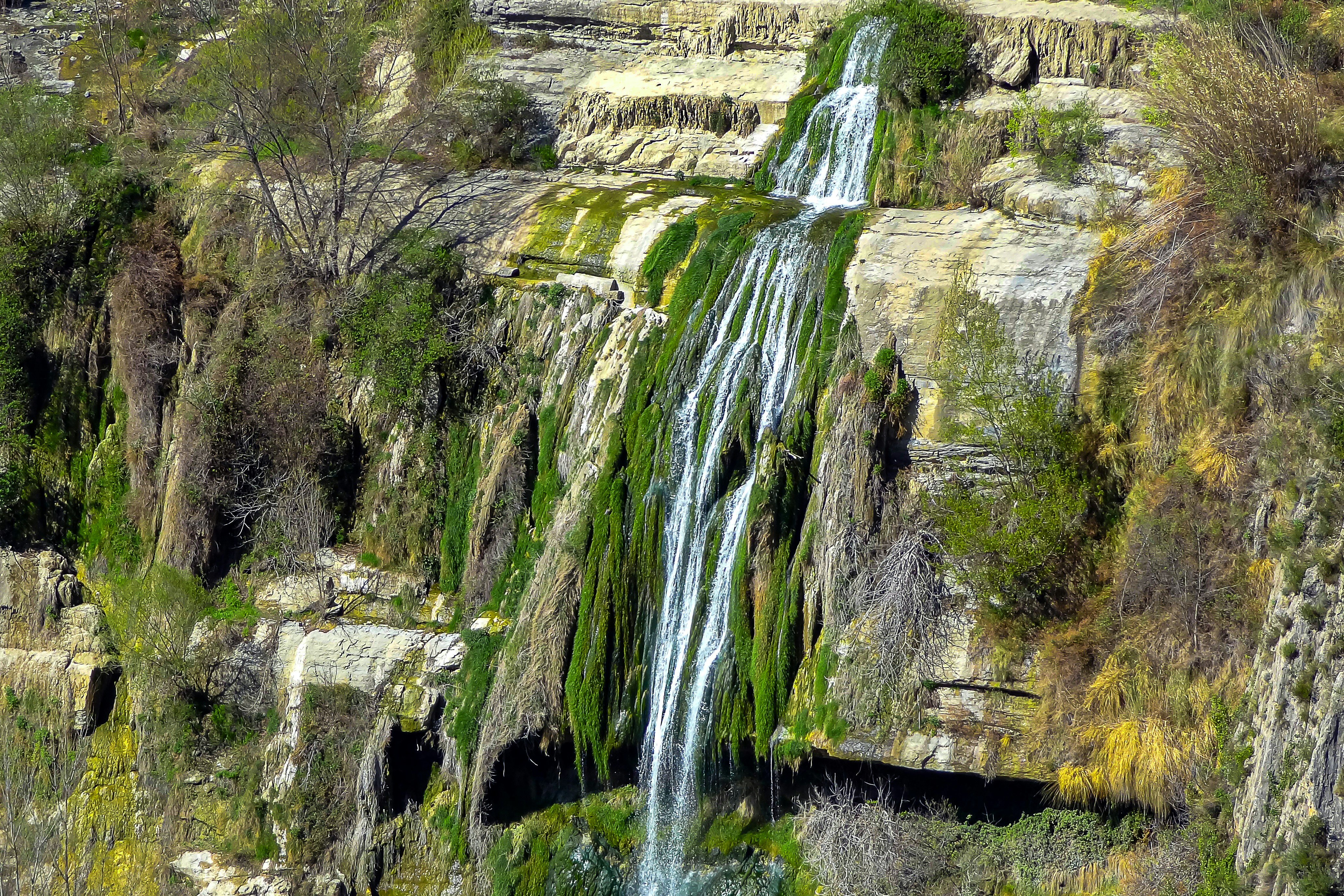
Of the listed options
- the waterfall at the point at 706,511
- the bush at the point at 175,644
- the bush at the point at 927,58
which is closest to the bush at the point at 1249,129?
the waterfall at the point at 706,511

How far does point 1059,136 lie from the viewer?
1998 centimetres

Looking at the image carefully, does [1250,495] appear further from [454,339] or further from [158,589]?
[158,589]

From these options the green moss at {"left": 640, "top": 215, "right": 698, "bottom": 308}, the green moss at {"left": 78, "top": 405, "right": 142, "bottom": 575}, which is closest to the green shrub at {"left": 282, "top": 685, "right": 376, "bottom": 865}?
the green moss at {"left": 78, "top": 405, "right": 142, "bottom": 575}

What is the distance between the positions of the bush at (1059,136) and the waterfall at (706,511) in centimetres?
379

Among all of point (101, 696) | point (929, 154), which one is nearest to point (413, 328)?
point (101, 696)

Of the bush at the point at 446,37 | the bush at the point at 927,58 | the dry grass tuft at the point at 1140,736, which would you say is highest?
the bush at the point at 446,37

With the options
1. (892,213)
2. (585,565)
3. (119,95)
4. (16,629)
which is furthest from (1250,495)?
(119,95)

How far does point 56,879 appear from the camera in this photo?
20953 millimetres

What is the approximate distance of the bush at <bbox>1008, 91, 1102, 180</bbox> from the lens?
19734mm

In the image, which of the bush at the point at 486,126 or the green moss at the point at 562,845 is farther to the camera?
the bush at the point at 486,126

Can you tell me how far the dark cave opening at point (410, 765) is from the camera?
18.8 m

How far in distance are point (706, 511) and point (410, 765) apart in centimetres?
593

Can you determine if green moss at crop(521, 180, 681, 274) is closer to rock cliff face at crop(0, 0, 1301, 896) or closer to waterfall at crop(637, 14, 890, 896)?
rock cliff face at crop(0, 0, 1301, 896)

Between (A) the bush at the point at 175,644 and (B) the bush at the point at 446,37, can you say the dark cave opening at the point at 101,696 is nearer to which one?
(A) the bush at the point at 175,644
